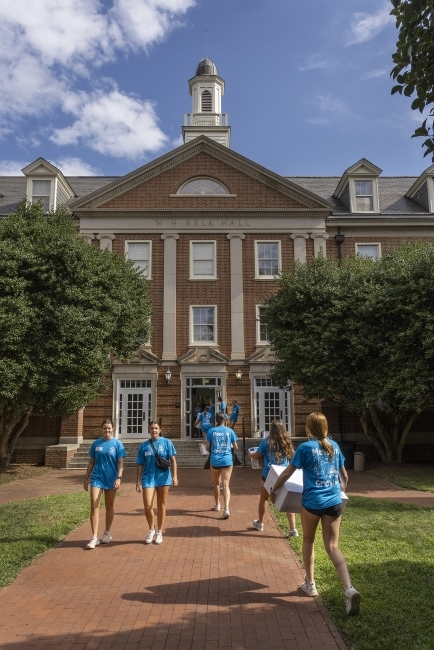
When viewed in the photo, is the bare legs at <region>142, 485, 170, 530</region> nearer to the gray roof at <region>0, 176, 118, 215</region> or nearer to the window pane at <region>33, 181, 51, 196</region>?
the gray roof at <region>0, 176, 118, 215</region>

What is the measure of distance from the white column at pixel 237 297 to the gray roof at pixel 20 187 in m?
8.29

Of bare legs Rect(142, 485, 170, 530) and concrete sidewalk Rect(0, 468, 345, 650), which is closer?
concrete sidewalk Rect(0, 468, 345, 650)

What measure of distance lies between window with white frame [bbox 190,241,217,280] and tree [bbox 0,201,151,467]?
6193 millimetres

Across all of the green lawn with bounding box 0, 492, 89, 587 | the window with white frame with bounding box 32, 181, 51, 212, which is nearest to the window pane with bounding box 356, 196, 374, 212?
the window with white frame with bounding box 32, 181, 51, 212

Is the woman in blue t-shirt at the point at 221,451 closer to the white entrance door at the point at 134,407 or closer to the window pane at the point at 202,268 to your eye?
the white entrance door at the point at 134,407

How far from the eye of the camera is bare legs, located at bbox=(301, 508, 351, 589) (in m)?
4.95

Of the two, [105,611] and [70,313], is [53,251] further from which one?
[105,611]

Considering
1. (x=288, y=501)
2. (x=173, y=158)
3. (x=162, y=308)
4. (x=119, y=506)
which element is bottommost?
(x=119, y=506)

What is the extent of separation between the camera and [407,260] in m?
16.3

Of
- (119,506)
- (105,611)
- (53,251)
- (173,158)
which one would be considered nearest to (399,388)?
(119,506)

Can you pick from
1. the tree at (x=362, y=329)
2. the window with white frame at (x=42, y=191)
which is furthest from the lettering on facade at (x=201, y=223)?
the tree at (x=362, y=329)

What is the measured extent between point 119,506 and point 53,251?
763cm

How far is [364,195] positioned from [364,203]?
36 centimetres

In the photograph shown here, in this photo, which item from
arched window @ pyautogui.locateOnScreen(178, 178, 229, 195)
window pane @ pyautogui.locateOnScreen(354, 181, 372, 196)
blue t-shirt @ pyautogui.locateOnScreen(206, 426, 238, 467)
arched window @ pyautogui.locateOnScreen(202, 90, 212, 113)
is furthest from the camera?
arched window @ pyautogui.locateOnScreen(202, 90, 212, 113)
